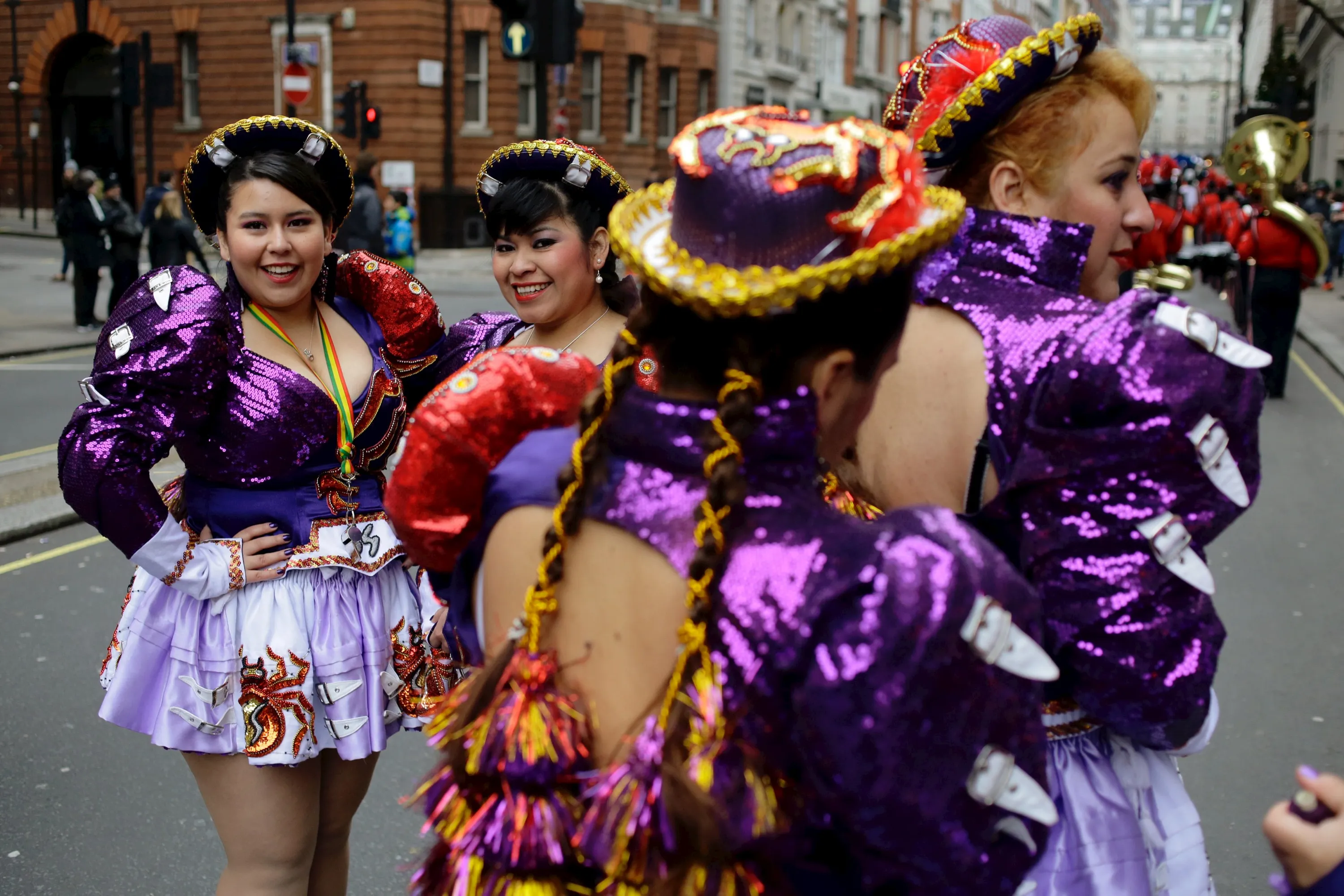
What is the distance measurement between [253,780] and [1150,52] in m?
169

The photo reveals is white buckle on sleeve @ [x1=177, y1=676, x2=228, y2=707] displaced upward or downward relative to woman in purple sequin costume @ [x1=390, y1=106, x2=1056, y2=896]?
downward

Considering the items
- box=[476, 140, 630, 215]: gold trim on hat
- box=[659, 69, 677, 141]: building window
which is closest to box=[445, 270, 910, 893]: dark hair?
box=[476, 140, 630, 215]: gold trim on hat

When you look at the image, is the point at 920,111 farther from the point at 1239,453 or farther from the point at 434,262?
the point at 434,262

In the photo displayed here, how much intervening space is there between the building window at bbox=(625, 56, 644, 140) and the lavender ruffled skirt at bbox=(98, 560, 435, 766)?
33777 millimetres

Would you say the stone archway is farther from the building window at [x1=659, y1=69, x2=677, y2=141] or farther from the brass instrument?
the brass instrument

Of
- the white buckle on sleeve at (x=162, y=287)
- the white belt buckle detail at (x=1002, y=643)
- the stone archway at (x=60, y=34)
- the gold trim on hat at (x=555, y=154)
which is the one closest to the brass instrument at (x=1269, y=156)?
the gold trim on hat at (x=555, y=154)

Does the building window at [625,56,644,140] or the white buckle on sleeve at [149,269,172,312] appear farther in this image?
the building window at [625,56,644,140]

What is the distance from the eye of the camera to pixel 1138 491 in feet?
5.22

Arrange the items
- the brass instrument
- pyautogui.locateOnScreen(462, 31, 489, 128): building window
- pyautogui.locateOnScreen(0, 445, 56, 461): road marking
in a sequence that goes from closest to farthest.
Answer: pyautogui.locateOnScreen(0, 445, 56, 461): road marking
the brass instrument
pyautogui.locateOnScreen(462, 31, 489, 128): building window

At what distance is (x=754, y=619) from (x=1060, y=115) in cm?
103

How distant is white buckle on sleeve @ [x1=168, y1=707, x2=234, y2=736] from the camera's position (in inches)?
98.5

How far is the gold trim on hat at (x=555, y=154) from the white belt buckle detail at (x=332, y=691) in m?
1.21

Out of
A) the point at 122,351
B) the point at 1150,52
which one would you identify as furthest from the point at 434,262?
the point at 1150,52

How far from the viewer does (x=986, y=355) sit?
1.72 m
